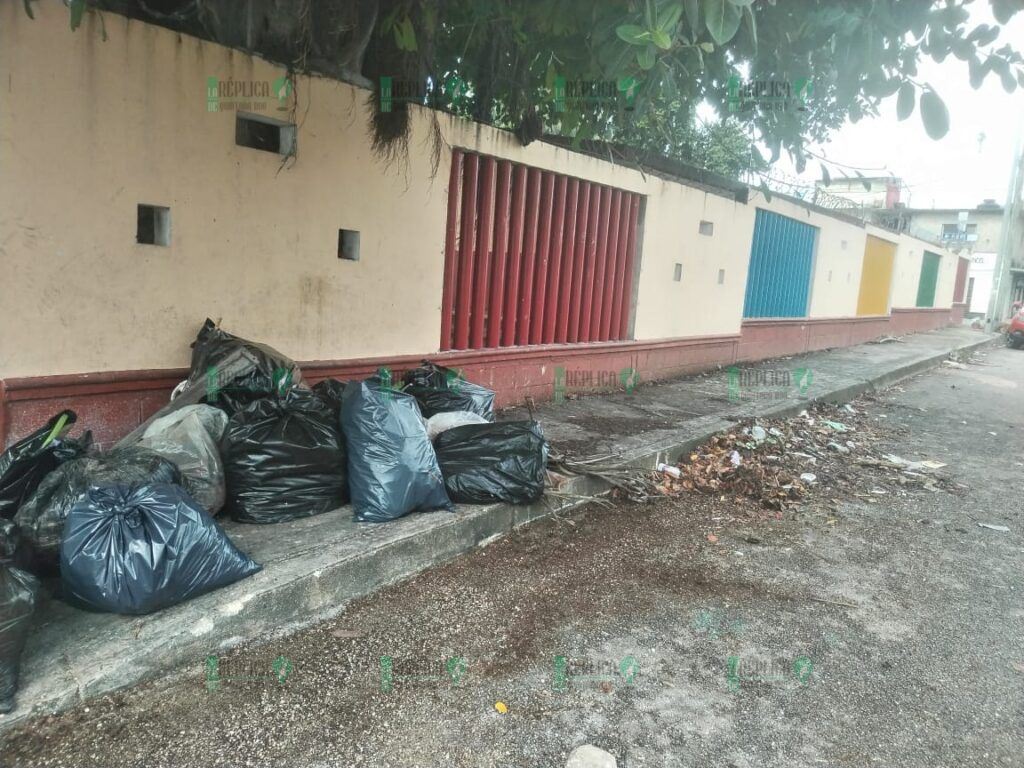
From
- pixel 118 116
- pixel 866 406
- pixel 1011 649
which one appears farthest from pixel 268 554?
pixel 866 406

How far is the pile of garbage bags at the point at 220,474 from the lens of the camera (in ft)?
7.98

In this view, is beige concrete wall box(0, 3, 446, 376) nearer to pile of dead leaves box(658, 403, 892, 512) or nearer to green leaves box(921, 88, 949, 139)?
pile of dead leaves box(658, 403, 892, 512)

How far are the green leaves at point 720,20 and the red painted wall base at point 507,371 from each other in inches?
128

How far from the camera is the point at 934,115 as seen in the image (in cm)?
282

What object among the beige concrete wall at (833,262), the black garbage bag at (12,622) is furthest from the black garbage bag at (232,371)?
the beige concrete wall at (833,262)

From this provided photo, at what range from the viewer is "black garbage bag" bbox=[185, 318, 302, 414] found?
12.0 feet

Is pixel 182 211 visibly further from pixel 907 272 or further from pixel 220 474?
pixel 907 272

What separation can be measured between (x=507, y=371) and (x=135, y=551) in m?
4.06

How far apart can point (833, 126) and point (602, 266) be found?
8.30 feet

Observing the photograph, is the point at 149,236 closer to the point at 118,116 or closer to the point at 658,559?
the point at 118,116

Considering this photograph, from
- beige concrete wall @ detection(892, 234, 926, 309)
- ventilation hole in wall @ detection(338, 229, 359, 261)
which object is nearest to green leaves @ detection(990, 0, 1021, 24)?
ventilation hole in wall @ detection(338, 229, 359, 261)

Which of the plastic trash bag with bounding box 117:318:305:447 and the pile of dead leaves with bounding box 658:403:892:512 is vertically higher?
the plastic trash bag with bounding box 117:318:305:447

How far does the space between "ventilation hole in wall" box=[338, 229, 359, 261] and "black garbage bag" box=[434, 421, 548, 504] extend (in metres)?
1.65

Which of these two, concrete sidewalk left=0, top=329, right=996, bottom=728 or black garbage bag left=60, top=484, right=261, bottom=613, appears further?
black garbage bag left=60, top=484, right=261, bottom=613
